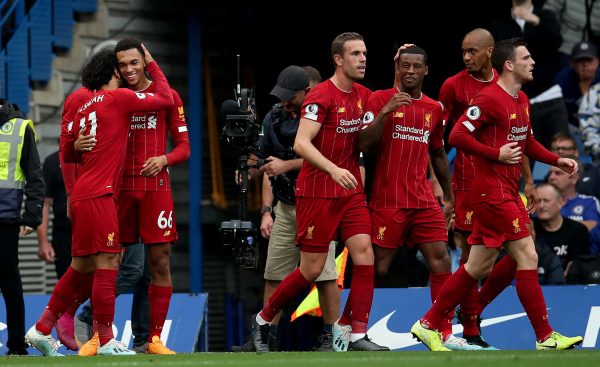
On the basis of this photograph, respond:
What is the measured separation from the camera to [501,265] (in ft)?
36.0

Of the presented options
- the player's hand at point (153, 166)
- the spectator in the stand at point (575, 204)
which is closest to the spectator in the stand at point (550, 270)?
the spectator in the stand at point (575, 204)

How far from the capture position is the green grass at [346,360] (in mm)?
8484

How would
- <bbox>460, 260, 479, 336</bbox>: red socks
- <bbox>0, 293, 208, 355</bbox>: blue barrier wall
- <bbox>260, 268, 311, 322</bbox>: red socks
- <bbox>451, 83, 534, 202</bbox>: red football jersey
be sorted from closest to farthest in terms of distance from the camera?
<bbox>451, 83, 534, 202</bbox>: red football jersey
<bbox>260, 268, 311, 322</bbox>: red socks
<bbox>460, 260, 479, 336</bbox>: red socks
<bbox>0, 293, 208, 355</bbox>: blue barrier wall

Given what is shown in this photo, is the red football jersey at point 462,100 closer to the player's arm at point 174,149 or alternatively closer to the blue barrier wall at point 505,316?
the blue barrier wall at point 505,316

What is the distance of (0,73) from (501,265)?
6.75 m

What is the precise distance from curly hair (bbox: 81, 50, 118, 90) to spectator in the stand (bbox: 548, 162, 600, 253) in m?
5.90

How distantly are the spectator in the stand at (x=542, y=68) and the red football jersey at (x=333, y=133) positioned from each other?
4.81 m

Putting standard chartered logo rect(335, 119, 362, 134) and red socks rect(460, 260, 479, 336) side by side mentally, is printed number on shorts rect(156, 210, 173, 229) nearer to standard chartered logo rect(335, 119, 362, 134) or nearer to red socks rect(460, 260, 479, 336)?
standard chartered logo rect(335, 119, 362, 134)

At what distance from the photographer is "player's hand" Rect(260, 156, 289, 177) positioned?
11812 millimetres

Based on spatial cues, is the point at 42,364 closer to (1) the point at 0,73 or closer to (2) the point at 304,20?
(1) the point at 0,73

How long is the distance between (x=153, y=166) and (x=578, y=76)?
24.2ft

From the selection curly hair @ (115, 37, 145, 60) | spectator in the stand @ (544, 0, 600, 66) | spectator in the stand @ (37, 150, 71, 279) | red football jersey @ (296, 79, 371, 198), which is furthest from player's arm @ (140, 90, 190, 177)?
spectator in the stand @ (544, 0, 600, 66)

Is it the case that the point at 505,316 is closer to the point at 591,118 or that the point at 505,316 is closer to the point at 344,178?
the point at 344,178

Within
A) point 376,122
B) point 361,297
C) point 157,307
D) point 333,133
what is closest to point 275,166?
point 333,133
